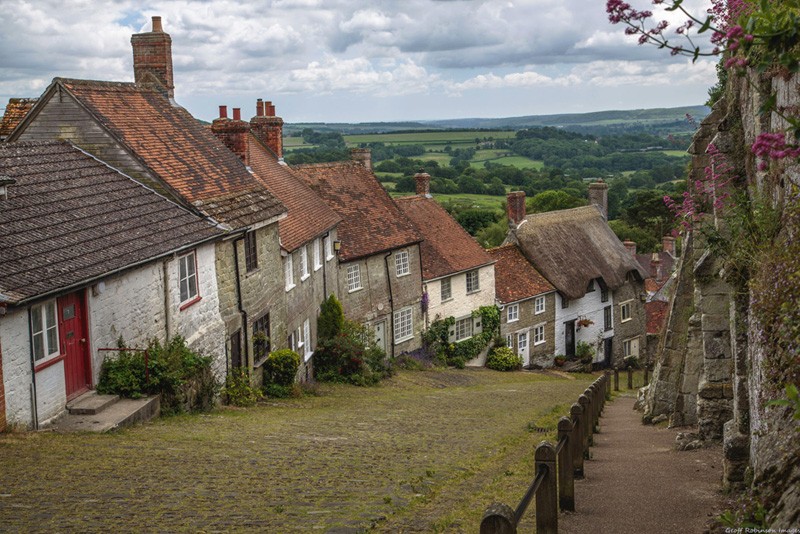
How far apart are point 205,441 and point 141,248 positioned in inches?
203

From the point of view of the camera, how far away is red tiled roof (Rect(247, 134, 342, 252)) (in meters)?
27.0

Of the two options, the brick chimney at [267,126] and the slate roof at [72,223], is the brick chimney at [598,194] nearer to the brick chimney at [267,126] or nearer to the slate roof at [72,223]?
the brick chimney at [267,126]

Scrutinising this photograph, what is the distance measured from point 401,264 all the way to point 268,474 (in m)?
25.9

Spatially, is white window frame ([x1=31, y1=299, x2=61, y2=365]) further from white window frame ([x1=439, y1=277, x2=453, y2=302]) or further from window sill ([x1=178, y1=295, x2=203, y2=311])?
white window frame ([x1=439, y1=277, x2=453, y2=302])

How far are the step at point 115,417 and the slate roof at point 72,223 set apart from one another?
2271mm

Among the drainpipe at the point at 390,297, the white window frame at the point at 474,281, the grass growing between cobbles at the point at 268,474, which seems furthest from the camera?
the white window frame at the point at 474,281

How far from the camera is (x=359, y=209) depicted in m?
36.5

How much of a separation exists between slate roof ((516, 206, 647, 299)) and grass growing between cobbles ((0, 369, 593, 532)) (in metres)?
27.6

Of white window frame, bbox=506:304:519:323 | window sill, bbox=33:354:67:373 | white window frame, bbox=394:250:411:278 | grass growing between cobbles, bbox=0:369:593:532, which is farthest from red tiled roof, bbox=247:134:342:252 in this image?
white window frame, bbox=506:304:519:323

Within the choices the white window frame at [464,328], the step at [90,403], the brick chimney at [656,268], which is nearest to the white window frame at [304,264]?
the step at [90,403]

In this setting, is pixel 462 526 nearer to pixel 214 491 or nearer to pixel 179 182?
pixel 214 491

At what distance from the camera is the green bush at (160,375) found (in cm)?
1619

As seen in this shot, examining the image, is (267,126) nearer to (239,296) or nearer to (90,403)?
(239,296)

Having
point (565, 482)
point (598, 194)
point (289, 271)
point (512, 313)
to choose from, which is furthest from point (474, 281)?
point (565, 482)
